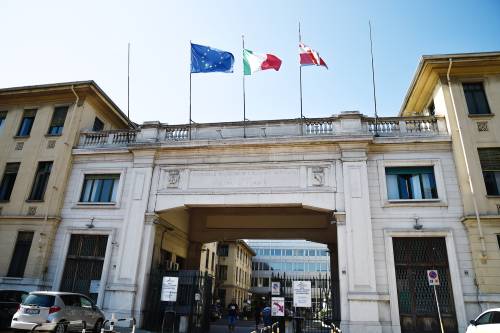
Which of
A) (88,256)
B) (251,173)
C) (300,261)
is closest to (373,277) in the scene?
(251,173)

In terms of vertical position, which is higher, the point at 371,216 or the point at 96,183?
the point at 96,183

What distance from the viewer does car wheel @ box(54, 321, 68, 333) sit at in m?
11.1

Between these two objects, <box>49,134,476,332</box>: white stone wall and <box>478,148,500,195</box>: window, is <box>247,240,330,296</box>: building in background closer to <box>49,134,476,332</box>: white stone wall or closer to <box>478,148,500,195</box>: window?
<box>49,134,476,332</box>: white stone wall

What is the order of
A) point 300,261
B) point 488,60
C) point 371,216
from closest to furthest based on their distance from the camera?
point 371,216
point 488,60
point 300,261

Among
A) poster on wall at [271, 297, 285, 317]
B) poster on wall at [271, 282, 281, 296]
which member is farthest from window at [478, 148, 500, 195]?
poster on wall at [271, 297, 285, 317]

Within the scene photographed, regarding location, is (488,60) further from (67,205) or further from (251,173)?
(67,205)

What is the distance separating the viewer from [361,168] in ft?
48.5

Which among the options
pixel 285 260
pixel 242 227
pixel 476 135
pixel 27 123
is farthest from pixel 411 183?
pixel 285 260

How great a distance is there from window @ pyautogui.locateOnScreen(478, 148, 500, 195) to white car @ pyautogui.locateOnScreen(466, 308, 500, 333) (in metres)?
5.41

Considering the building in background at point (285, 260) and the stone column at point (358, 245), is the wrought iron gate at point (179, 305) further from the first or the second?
the building in background at point (285, 260)

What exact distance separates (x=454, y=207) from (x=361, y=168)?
12.7 feet

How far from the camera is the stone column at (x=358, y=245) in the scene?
12625mm

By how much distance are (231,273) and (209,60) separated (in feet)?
Answer: 127

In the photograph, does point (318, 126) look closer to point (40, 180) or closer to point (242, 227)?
point (242, 227)
